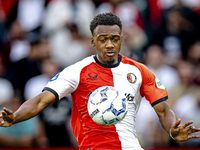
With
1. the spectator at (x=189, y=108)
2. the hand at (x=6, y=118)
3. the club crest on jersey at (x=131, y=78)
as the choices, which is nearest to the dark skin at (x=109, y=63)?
the hand at (x=6, y=118)

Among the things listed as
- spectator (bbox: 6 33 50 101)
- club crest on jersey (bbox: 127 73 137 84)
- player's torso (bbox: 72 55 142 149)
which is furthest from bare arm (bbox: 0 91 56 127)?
spectator (bbox: 6 33 50 101)

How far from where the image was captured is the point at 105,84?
444 centimetres

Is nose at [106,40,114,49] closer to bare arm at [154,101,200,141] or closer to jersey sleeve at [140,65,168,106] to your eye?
jersey sleeve at [140,65,168,106]

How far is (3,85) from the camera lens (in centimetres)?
798

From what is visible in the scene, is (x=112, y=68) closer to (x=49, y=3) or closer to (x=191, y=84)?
(x=191, y=84)

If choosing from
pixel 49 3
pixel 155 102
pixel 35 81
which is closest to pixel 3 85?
pixel 35 81

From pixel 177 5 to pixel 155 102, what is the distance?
16.9ft

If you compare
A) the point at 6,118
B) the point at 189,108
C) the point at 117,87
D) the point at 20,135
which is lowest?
the point at 20,135

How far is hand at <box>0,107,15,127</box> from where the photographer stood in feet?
12.3

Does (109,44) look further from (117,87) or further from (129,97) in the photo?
(129,97)

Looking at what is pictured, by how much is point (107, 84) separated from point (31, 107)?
1072 millimetres

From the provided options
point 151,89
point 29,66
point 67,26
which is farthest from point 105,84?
point 67,26

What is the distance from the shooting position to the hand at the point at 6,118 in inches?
148

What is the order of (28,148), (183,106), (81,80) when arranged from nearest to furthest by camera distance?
(81,80), (28,148), (183,106)
